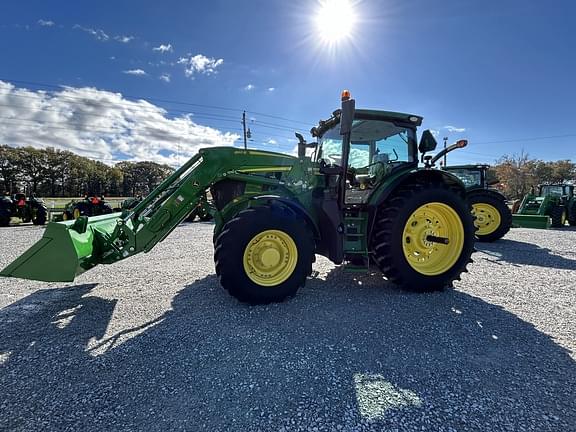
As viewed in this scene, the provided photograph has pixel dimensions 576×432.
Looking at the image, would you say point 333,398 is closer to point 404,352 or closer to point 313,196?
A: point 404,352

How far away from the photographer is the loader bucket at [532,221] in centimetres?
952

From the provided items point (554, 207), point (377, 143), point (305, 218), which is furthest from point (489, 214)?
point (305, 218)

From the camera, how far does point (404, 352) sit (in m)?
2.45

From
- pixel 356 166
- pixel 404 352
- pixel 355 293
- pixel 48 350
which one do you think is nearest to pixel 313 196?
pixel 356 166

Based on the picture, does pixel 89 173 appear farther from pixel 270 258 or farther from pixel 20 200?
pixel 270 258

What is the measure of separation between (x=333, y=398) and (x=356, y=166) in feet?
11.3

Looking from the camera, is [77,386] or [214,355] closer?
[77,386]

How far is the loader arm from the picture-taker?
2.99m

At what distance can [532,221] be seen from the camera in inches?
384

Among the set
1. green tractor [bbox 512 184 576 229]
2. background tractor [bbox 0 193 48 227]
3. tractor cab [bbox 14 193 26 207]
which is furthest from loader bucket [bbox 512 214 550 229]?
tractor cab [bbox 14 193 26 207]

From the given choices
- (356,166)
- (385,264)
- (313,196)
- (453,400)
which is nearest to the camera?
(453,400)

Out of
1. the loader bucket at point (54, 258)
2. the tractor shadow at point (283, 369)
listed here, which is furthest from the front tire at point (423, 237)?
the loader bucket at point (54, 258)

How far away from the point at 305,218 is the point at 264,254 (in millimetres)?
698

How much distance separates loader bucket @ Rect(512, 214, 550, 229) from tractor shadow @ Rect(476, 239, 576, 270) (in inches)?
83.8
